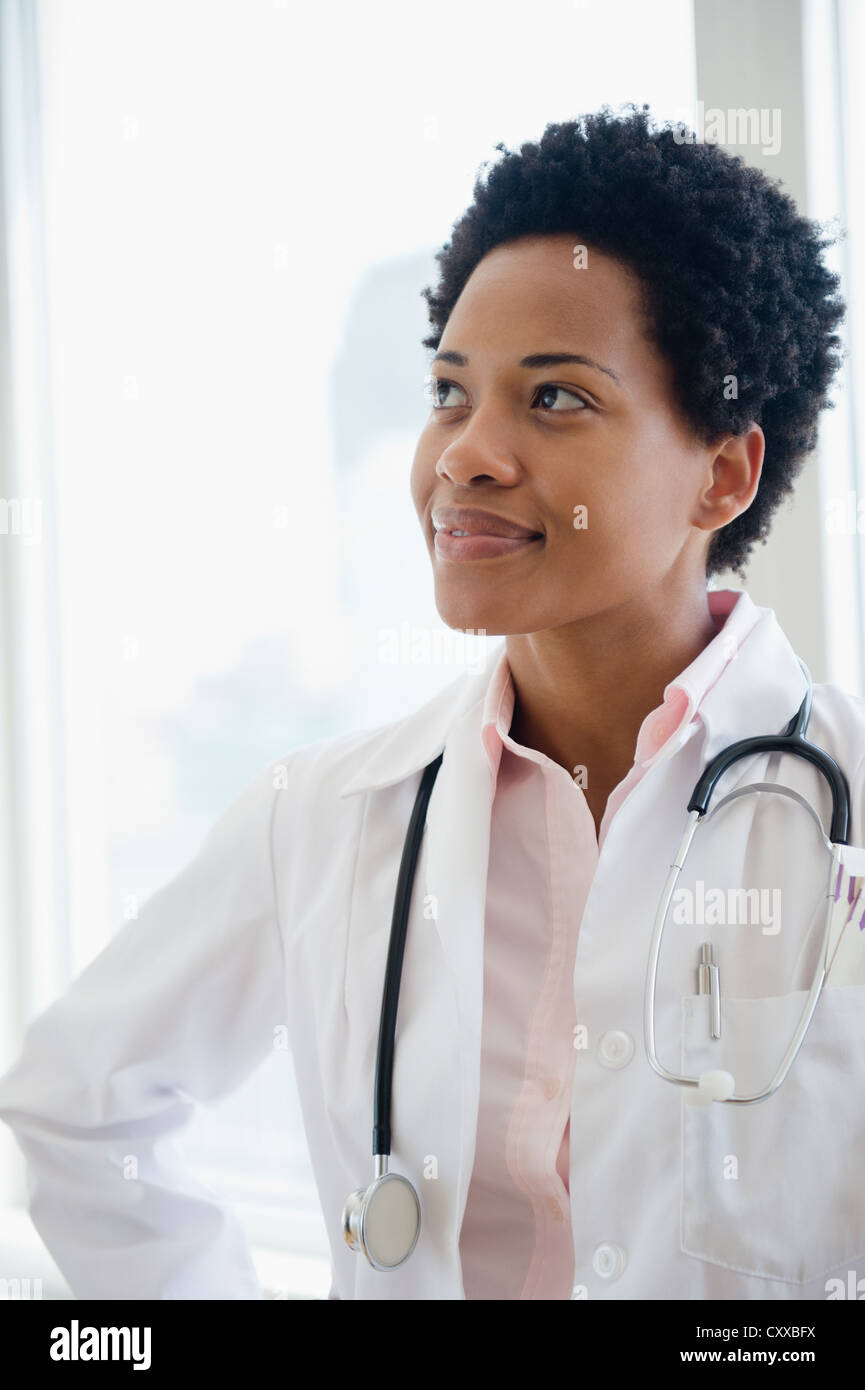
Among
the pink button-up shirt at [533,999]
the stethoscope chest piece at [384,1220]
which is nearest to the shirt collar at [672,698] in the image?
the pink button-up shirt at [533,999]

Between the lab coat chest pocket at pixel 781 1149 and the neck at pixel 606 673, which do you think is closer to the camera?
the lab coat chest pocket at pixel 781 1149

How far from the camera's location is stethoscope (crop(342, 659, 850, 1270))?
2.89ft

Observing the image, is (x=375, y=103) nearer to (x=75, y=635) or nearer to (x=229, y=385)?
(x=229, y=385)

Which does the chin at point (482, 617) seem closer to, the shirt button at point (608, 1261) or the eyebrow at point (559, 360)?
the eyebrow at point (559, 360)

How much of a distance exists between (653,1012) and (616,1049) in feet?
0.14

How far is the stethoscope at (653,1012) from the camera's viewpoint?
0.88 metres

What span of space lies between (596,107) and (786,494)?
58 centimetres

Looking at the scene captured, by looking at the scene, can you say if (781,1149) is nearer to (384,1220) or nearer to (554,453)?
(384,1220)

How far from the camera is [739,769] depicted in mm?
1016

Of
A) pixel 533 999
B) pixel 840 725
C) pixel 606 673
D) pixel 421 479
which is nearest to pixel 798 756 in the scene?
pixel 840 725

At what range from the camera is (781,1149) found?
2.97 ft

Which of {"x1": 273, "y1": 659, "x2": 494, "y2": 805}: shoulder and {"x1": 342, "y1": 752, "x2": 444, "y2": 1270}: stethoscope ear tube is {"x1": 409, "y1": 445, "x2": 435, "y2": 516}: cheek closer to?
{"x1": 273, "y1": 659, "x2": 494, "y2": 805}: shoulder

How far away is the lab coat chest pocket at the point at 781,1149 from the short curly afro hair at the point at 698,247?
1.82 ft

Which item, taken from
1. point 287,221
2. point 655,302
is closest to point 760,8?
point 655,302
